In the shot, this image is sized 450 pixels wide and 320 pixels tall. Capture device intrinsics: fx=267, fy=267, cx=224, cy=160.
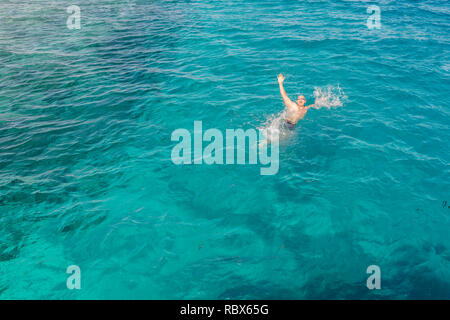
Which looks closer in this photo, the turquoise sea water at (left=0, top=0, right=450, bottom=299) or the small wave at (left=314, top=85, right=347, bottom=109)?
the turquoise sea water at (left=0, top=0, right=450, bottom=299)

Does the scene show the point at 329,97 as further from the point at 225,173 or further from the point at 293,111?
the point at 225,173

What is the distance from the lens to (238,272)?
679 centimetres

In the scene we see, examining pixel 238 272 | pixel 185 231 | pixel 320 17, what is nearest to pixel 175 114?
pixel 185 231

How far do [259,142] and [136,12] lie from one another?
65.8 feet

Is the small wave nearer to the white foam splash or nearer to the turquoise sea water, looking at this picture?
the turquoise sea water

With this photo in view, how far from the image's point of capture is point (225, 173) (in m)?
9.29

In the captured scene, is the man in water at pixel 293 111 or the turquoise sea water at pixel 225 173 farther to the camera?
the man in water at pixel 293 111

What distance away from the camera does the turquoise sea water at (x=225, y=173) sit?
677cm

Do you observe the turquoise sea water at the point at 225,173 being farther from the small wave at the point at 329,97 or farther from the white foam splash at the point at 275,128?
the white foam splash at the point at 275,128

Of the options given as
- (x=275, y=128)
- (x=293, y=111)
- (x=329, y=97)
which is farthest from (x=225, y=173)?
(x=329, y=97)

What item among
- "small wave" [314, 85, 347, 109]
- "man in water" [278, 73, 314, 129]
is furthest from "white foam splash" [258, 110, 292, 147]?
"small wave" [314, 85, 347, 109]

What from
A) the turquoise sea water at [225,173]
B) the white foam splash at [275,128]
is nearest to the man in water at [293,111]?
the white foam splash at [275,128]

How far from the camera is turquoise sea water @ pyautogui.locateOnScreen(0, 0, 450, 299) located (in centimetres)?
677

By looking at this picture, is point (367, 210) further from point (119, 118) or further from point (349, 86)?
point (119, 118)
